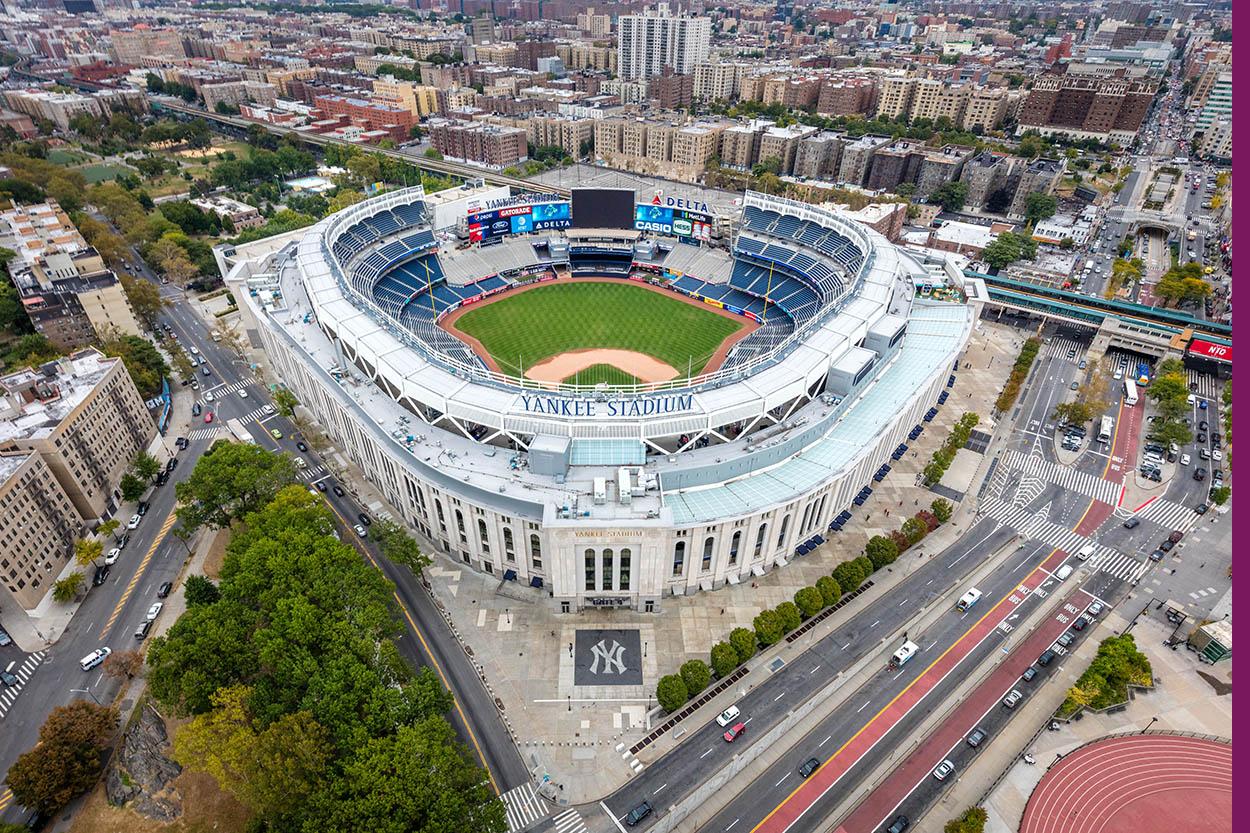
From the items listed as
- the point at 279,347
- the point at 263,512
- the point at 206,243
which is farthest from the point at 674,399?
the point at 206,243

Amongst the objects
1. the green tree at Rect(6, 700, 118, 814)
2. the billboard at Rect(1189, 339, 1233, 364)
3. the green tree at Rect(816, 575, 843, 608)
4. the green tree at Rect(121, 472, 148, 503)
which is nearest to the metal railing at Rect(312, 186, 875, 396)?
the green tree at Rect(816, 575, 843, 608)

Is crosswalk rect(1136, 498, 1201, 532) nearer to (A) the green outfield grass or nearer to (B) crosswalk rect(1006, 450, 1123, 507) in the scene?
(B) crosswalk rect(1006, 450, 1123, 507)

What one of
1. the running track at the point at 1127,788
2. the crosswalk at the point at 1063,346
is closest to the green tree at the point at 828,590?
the running track at the point at 1127,788

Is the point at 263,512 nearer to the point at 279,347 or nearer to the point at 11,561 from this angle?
the point at 11,561

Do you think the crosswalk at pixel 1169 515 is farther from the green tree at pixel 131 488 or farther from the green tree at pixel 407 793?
the green tree at pixel 131 488

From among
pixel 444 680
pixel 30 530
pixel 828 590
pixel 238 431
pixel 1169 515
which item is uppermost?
pixel 30 530

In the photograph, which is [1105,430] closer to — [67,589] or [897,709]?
[897,709]


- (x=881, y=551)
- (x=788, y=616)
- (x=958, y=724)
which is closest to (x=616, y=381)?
(x=881, y=551)
